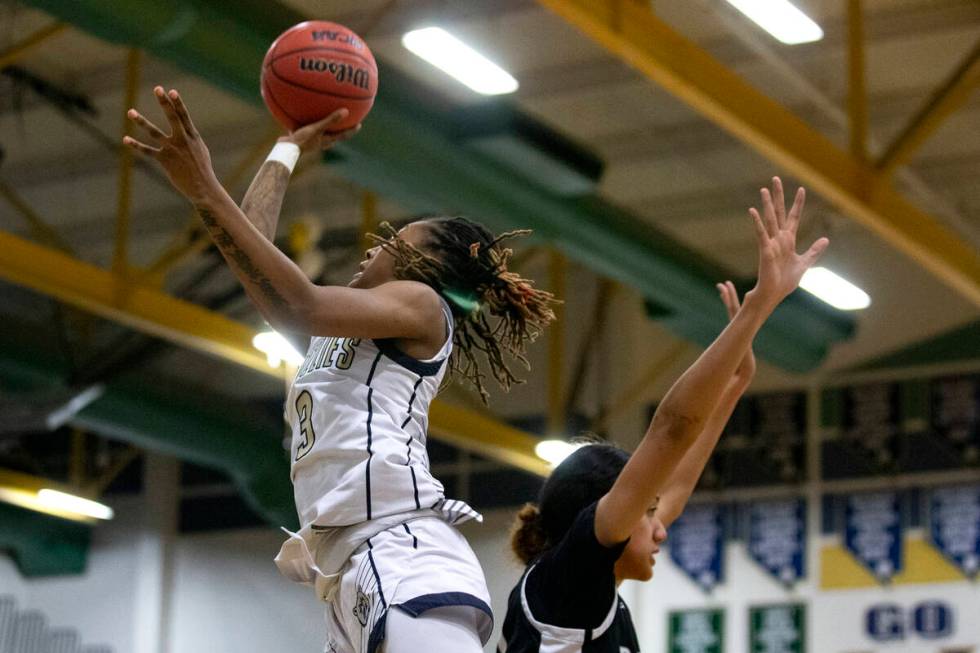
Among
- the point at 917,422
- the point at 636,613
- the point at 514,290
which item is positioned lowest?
the point at 514,290

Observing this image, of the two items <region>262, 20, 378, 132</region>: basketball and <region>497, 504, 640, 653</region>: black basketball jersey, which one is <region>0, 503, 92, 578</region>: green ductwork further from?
<region>497, 504, 640, 653</region>: black basketball jersey

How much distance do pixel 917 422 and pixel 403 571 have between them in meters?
11.8

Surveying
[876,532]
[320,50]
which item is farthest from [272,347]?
[320,50]

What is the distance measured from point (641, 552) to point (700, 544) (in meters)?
11.6

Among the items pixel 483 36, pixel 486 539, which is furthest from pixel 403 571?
pixel 486 539

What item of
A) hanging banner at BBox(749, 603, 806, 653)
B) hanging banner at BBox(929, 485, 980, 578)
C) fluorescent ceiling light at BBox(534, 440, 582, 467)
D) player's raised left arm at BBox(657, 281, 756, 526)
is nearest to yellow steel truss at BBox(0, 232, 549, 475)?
fluorescent ceiling light at BBox(534, 440, 582, 467)

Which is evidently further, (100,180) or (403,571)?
(100,180)

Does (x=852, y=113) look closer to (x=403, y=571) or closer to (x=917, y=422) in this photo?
(x=917, y=422)

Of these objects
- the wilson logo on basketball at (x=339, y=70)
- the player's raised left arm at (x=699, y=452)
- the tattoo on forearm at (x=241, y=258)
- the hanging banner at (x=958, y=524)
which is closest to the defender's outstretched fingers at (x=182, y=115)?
the tattoo on forearm at (x=241, y=258)

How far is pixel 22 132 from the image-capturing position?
14875 mm

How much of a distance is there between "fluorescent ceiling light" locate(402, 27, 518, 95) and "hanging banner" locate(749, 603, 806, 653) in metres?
7.32

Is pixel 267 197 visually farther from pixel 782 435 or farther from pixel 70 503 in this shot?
pixel 70 503

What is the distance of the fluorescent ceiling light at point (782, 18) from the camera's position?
8430 millimetres

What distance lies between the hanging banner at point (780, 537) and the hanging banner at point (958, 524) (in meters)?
1.14
